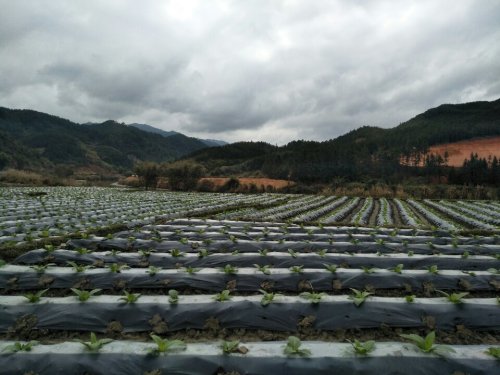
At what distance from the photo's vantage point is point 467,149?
77.3 m

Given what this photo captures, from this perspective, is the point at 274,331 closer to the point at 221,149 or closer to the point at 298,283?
the point at 298,283

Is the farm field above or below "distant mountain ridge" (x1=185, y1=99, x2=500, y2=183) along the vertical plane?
below

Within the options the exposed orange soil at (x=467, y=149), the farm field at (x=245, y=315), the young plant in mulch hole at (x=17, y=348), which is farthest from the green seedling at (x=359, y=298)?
the exposed orange soil at (x=467, y=149)

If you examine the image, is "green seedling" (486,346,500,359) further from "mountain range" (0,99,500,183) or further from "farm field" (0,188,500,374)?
"mountain range" (0,99,500,183)

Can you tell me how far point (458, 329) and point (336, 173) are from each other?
61971 millimetres

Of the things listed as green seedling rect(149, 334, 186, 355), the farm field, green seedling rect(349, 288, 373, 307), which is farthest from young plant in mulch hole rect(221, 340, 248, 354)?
green seedling rect(349, 288, 373, 307)

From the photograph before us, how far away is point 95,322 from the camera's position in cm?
287

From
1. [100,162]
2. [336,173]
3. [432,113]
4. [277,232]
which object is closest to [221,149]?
[100,162]

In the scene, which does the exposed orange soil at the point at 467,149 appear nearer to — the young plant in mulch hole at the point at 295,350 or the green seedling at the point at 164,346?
the young plant in mulch hole at the point at 295,350

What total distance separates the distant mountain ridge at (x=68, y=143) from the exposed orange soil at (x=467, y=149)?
106 m

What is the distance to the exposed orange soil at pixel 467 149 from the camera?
2811 inches

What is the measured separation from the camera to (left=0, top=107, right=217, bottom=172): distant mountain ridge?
257 ft

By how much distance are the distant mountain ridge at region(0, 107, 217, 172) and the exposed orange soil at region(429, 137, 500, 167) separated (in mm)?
105839

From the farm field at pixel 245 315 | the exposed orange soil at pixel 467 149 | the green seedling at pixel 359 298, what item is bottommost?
the farm field at pixel 245 315
